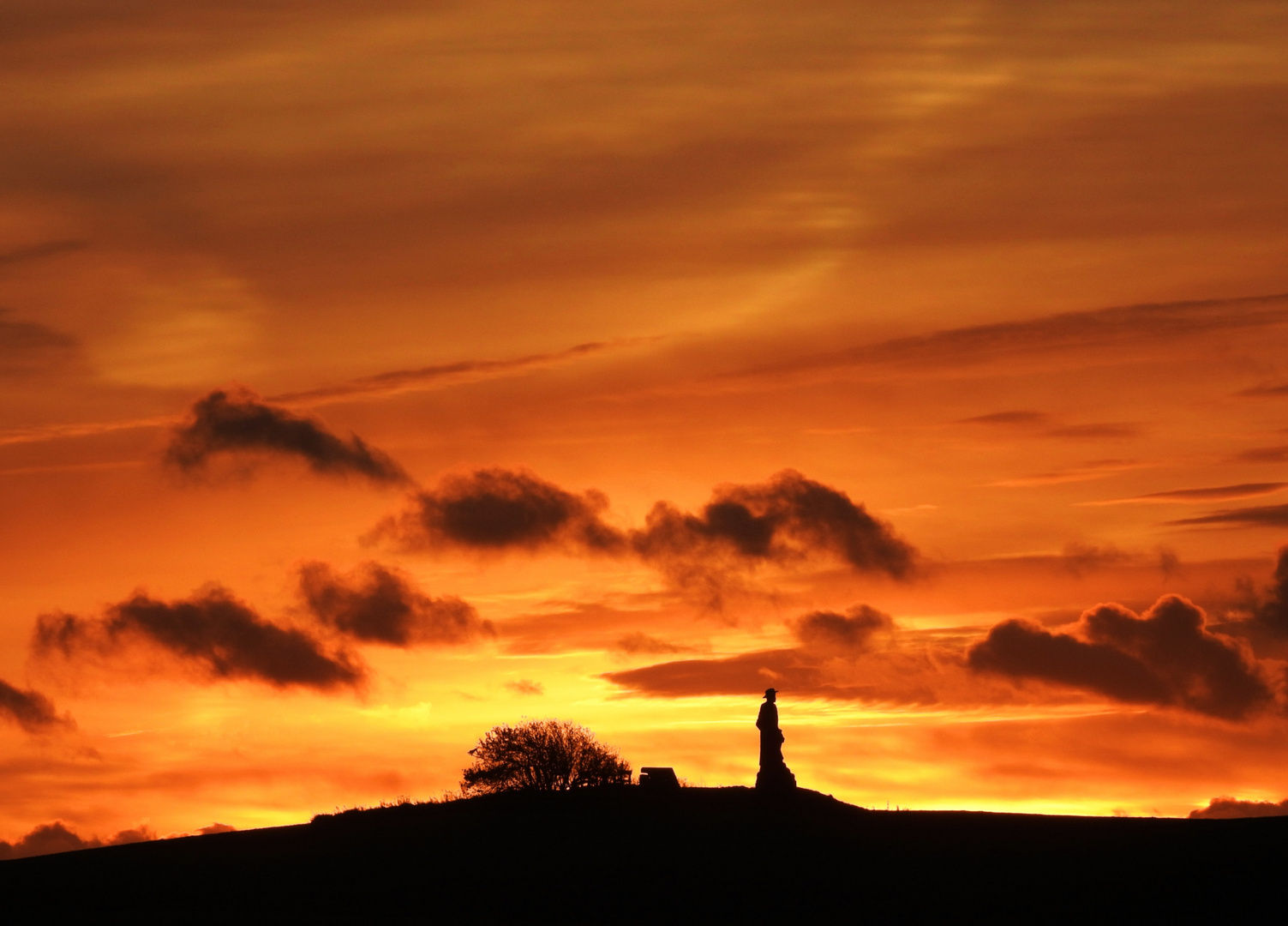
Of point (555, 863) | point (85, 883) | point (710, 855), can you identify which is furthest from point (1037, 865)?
point (85, 883)

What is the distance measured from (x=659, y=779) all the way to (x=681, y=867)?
8987 millimetres

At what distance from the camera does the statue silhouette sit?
4578 cm

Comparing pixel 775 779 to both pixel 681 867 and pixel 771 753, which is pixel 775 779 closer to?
pixel 771 753

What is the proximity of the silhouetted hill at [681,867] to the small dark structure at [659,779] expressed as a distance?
0.79m

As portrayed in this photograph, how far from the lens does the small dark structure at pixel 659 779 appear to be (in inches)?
1865

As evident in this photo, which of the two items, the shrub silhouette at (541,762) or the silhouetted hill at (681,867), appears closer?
the silhouetted hill at (681,867)

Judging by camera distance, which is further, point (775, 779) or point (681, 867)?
point (775, 779)

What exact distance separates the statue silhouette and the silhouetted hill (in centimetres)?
57

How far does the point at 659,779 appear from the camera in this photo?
48188 millimetres

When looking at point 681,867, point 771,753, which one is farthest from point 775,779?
point 681,867

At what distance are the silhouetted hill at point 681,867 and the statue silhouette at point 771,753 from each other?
57cm

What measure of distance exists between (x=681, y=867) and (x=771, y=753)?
736 centimetres

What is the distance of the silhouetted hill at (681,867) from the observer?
35.8 meters

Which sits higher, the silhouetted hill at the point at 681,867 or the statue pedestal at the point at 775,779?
the statue pedestal at the point at 775,779
